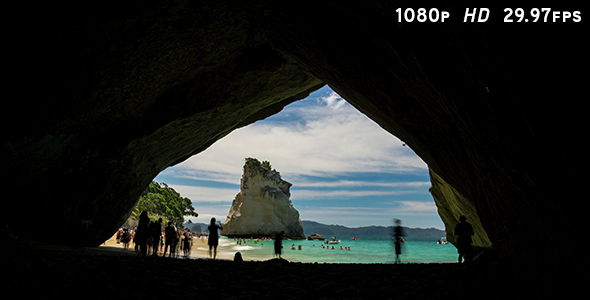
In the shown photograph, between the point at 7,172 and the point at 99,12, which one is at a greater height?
the point at 99,12

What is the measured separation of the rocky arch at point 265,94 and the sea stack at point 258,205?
62812 mm

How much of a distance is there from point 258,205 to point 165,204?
3031 cm

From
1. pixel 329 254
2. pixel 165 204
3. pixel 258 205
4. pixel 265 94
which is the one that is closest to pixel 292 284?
pixel 265 94

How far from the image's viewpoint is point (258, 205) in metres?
79.6

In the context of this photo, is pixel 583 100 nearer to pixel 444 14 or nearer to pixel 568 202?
pixel 568 202

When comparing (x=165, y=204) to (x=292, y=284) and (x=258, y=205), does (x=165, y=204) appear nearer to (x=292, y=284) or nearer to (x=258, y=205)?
(x=258, y=205)

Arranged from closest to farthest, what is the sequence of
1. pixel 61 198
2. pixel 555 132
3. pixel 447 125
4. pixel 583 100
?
pixel 583 100 → pixel 555 132 → pixel 447 125 → pixel 61 198

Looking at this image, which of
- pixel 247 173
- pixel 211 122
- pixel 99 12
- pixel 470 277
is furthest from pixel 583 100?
pixel 247 173

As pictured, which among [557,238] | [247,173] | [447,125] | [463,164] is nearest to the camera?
[557,238]

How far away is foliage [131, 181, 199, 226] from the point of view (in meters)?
47.3

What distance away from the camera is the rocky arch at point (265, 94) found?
3.74 m

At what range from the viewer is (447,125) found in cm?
658

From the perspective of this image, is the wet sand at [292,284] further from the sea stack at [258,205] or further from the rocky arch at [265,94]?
the sea stack at [258,205]

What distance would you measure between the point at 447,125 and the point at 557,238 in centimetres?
288
